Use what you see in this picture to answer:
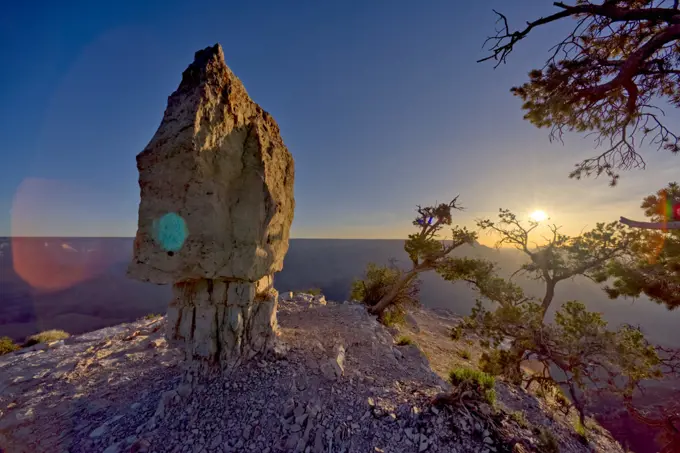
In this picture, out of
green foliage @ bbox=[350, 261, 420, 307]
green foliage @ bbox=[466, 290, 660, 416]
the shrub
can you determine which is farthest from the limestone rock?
the shrub

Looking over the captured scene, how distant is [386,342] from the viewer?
27.0ft

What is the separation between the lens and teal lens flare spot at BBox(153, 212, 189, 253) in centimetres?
473

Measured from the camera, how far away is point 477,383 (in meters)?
5.20

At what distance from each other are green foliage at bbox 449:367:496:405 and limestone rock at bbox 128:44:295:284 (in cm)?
501

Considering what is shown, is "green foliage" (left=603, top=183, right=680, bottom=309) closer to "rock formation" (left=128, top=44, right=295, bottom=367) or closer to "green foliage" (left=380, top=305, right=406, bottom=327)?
"green foliage" (left=380, top=305, right=406, bottom=327)

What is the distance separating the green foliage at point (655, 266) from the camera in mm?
5395

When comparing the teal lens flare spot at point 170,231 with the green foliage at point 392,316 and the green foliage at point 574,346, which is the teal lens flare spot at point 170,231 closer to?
the green foliage at point 574,346

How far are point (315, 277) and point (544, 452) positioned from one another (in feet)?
164

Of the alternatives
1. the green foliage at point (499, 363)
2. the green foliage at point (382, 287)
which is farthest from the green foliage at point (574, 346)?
the green foliage at point (382, 287)

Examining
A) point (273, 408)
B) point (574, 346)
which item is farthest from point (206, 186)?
point (574, 346)

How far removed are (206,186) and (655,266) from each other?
37.8ft

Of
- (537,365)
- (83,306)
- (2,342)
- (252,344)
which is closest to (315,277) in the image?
(83,306)

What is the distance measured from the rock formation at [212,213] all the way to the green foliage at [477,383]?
177 inches

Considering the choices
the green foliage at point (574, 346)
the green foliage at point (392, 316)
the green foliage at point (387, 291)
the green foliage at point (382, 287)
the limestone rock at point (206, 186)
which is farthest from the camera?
the green foliage at point (382, 287)
